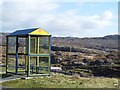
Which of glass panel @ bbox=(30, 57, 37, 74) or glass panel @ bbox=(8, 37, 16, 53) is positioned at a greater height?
glass panel @ bbox=(8, 37, 16, 53)

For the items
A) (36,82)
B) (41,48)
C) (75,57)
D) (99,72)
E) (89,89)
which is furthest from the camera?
(75,57)

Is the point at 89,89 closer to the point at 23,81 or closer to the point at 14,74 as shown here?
the point at 23,81

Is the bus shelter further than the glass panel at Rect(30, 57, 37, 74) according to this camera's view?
No

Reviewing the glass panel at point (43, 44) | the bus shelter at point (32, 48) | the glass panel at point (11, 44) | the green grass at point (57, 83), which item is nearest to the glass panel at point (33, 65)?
the bus shelter at point (32, 48)

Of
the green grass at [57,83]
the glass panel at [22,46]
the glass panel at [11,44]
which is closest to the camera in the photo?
the green grass at [57,83]

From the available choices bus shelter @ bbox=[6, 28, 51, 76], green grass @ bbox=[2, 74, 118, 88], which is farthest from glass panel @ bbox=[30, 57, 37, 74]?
green grass @ bbox=[2, 74, 118, 88]

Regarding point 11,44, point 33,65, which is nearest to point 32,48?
point 33,65

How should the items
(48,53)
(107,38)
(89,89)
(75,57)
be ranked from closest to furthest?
(89,89) < (48,53) < (75,57) < (107,38)

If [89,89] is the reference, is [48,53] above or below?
above

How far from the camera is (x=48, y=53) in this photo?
22.4 metres

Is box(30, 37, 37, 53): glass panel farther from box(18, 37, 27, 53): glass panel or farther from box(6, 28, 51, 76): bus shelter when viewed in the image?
box(18, 37, 27, 53): glass panel

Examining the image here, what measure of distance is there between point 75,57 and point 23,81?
91.5 feet

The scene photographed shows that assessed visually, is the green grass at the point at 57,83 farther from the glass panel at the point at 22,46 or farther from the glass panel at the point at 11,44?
the glass panel at the point at 11,44

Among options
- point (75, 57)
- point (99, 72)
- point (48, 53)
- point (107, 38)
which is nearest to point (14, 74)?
point (48, 53)
